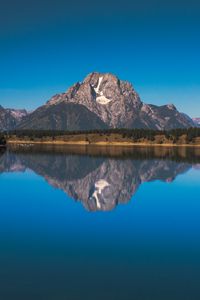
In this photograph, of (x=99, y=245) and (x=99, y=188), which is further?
(x=99, y=188)

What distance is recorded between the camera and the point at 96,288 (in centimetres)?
2073

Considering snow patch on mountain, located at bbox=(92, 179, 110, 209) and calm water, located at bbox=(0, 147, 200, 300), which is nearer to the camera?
calm water, located at bbox=(0, 147, 200, 300)

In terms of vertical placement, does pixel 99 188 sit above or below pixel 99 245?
below

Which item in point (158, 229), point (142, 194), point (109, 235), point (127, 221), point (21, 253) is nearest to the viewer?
point (21, 253)

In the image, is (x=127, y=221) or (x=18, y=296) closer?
(x=18, y=296)

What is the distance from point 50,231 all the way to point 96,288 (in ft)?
43.3

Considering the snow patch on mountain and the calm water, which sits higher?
the calm water

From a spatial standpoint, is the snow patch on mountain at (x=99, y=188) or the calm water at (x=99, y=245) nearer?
the calm water at (x=99, y=245)

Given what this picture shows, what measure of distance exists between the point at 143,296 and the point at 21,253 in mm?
10169

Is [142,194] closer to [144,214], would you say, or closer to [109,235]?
[144,214]

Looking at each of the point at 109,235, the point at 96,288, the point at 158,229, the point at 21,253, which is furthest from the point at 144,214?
the point at 96,288

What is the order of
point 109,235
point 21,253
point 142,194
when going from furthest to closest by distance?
point 142,194 < point 109,235 < point 21,253

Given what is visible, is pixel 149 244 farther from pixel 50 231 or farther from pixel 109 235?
pixel 50 231

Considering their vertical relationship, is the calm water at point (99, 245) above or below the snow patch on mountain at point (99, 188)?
above
